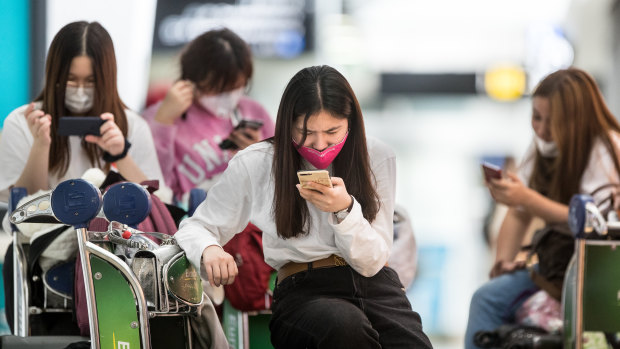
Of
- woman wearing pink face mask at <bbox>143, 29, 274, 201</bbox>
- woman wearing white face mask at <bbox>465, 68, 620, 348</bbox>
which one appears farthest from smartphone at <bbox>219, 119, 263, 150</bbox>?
woman wearing white face mask at <bbox>465, 68, 620, 348</bbox>

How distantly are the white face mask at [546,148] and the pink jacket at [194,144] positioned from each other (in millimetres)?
1174

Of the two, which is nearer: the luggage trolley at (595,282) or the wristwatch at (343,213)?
the wristwatch at (343,213)

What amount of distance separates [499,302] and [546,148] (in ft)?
2.30

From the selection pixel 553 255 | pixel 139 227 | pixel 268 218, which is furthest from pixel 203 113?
pixel 553 255

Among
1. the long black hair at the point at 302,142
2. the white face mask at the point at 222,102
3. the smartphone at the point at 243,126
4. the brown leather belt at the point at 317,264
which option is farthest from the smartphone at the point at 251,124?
the brown leather belt at the point at 317,264

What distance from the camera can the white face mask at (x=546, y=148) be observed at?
3.96 metres

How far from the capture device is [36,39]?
5484 mm

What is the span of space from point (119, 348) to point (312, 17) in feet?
14.2

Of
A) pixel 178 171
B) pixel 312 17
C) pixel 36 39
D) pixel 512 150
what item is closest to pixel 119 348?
pixel 178 171

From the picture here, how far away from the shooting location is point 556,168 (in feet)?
12.8

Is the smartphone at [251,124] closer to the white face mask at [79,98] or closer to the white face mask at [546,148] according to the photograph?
the white face mask at [79,98]

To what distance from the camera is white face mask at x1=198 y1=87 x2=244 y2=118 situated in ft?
13.2

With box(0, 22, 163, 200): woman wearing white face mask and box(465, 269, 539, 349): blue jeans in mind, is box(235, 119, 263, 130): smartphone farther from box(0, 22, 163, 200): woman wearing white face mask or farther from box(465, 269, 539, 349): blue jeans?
box(465, 269, 539, 349): blue jeans

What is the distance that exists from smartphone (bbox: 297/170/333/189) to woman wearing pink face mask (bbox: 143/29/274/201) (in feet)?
4.48
